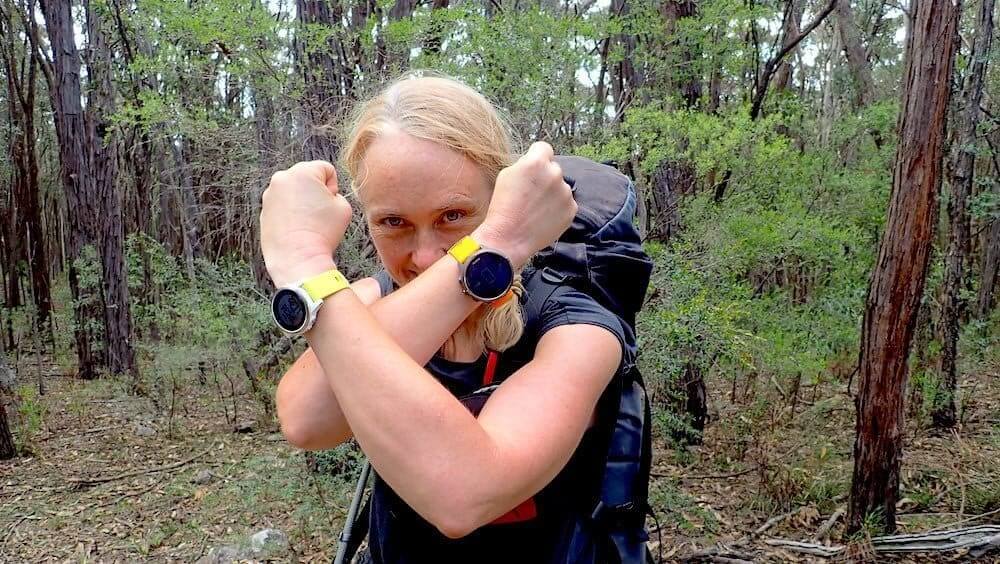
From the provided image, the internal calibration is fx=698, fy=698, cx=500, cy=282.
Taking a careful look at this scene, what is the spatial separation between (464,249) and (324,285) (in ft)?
0.70

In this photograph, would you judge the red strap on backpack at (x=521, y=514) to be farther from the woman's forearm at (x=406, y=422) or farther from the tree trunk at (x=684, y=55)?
the tree trunk at (x=684, y=55)

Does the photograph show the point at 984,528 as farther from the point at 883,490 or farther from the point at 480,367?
the point at 480,367

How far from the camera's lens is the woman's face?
1186mm

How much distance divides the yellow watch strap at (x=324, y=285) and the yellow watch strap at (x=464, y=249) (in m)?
0.17

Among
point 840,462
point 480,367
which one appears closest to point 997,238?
point 840,462

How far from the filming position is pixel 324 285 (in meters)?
1.00

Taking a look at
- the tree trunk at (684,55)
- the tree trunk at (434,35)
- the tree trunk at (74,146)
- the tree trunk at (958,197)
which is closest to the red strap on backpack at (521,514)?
the tree trunk at (434,35)

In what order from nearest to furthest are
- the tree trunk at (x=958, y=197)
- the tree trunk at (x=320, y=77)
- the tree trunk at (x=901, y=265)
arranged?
the tree trunk at (x=901, y=265) < the tree trunk at (x=320, y=77) < the tree trunk at (x=958, y=197)

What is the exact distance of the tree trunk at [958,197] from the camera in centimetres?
665

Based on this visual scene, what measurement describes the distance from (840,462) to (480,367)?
6.11 meters

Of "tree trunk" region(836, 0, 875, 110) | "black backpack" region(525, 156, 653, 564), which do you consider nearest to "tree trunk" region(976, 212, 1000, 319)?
"tree trunk" region(836, 0, 875, 110)

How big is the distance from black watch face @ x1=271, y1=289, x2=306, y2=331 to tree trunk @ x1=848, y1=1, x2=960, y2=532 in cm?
423

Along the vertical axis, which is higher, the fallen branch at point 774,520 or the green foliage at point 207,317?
the green foliage at point 207,317

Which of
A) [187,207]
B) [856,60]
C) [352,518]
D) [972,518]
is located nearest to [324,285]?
[352,518]
